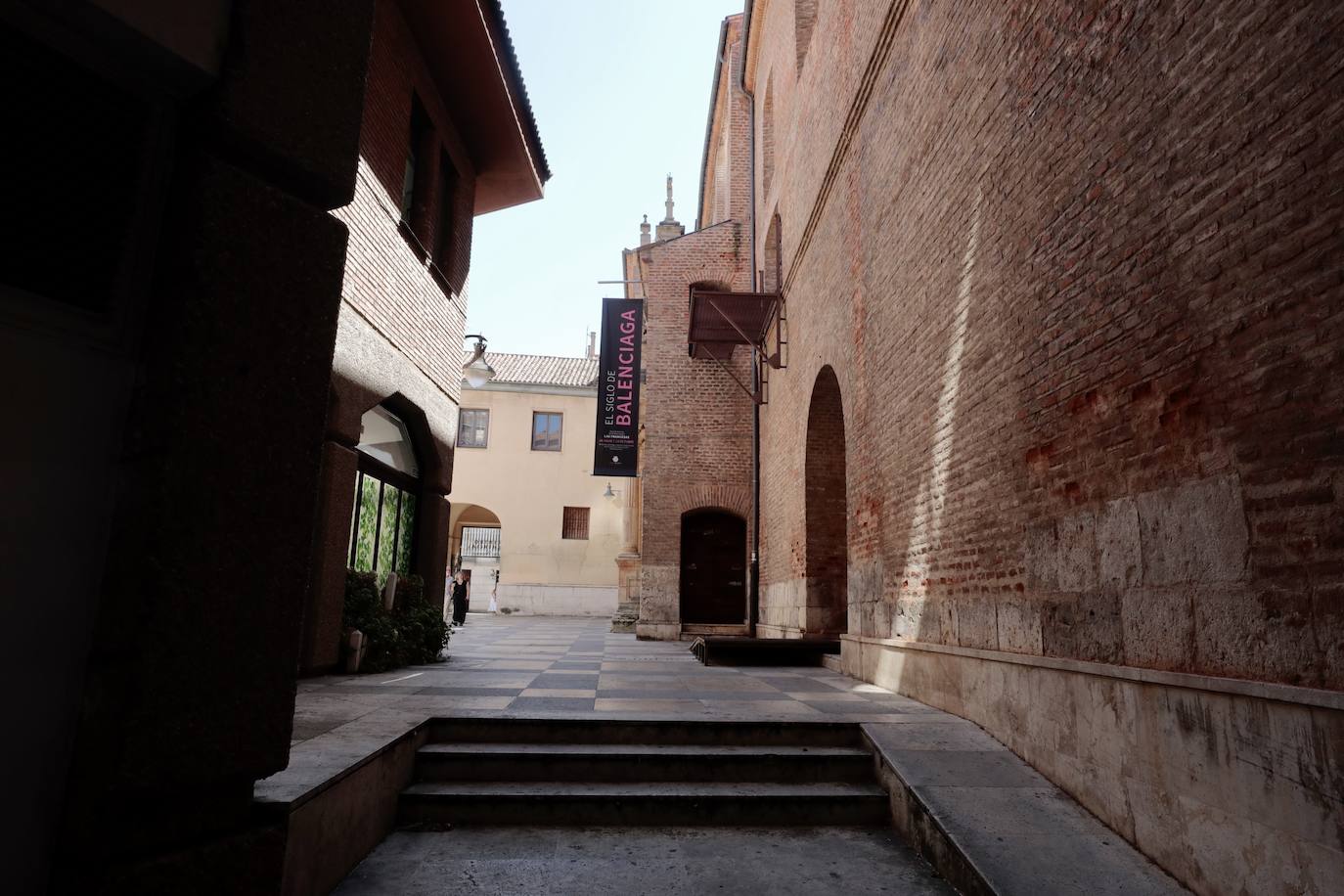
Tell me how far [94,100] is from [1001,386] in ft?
14.9

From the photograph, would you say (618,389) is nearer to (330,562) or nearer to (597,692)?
(330,562)

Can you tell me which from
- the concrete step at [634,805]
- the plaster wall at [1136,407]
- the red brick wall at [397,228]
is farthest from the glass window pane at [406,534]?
the plaster wall at [1136,407]

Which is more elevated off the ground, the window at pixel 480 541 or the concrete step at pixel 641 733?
the window at pixel 480 541

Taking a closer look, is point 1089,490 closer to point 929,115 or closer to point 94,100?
point 929,115

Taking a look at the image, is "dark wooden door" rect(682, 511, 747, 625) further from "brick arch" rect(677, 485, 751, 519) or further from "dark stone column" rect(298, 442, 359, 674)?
"dark stone column" rect(298, 442, 359, 674)

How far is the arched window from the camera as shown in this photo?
7.81 metres

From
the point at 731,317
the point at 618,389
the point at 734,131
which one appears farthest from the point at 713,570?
the point at 734,131

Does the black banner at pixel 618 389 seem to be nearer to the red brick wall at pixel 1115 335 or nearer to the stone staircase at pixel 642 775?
the red brick wall at pixel 1115 335

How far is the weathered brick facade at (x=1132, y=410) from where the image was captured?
100 inches

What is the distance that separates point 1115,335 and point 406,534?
7.81 meters

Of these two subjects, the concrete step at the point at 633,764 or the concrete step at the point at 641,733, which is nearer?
the concrete step at the point at 633,764

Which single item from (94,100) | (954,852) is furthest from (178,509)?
(954,852)

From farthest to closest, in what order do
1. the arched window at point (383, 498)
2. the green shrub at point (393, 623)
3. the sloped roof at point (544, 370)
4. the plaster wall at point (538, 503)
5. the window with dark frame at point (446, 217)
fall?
the sloped roof at point (544, 370)
the plaster wall at point (538, 503)
the window with dark frame at point (446, 217)
the arched window at point (383, 498)
the green shrub at point (393, 623)

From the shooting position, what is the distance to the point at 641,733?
4641 millimetres
